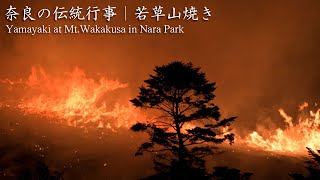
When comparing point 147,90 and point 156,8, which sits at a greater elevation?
point 156,8

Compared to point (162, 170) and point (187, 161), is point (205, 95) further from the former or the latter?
point (162, 170)

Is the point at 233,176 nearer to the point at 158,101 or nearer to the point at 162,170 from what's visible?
the point at 162,170

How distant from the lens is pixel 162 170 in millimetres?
17812

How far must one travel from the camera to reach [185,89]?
63.4 ft

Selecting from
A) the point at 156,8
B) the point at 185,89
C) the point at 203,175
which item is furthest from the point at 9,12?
the point at 203,175

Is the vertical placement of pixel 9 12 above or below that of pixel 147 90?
above

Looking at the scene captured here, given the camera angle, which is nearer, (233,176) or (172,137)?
(233,176)

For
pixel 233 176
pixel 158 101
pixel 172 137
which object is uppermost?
pixel 158 101

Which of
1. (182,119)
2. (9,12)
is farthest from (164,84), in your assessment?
(9,12)

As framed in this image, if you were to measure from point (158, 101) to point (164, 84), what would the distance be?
4.20ft

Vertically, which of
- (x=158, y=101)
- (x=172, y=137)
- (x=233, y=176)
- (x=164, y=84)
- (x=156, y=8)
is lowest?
(x=233, y=176)

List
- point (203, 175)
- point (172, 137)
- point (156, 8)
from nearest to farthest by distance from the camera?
point (203, 175), point (172, 137), point (156, 8)

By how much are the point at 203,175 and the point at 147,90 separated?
22.7 feet

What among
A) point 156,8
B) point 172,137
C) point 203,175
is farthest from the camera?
point 156,8
